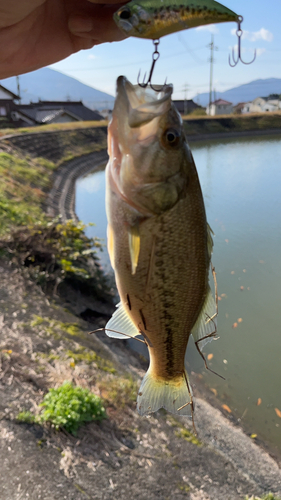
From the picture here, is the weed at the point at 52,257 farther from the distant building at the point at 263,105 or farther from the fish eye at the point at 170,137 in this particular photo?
the distant building at the point at 263,105

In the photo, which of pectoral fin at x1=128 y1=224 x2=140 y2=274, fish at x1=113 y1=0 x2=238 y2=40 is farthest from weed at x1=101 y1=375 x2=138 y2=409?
fish at x1=113 y1=0 x2=238 y2=40

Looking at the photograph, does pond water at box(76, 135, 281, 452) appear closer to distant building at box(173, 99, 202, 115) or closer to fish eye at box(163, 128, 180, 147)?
fish eye at box(163, 128, 180, 147)

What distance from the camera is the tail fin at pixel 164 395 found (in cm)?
187

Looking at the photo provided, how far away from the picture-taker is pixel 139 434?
4.43 meters

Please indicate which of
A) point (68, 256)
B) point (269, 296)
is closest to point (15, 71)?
point (68, 256)

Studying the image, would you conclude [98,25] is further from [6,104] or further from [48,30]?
[6,104]

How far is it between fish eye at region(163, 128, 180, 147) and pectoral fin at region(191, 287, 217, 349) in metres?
0.80

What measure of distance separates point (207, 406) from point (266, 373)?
64.1 inches

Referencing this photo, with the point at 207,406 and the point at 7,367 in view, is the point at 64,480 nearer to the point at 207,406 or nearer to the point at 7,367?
the point at 7,367

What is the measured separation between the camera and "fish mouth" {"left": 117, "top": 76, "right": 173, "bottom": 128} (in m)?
1.44

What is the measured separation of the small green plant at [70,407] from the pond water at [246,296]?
3.03 metres

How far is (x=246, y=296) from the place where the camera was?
8656 mm

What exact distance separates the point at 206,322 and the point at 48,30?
2220 millimetres

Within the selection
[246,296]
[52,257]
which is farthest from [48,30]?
[246,296]
